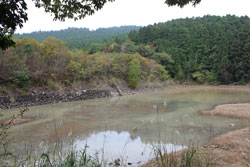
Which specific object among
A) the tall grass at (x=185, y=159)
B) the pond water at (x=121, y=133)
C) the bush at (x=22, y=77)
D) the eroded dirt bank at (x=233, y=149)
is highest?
the bush at (x=22, y=77)

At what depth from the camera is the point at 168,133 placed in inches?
381

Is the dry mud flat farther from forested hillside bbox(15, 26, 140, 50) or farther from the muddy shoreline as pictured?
forested hillside bbox(15, 26, 140, 50)

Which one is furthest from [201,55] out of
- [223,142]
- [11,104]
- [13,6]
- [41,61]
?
[13,6]

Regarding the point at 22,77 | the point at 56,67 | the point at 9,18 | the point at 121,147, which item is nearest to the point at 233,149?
the point at 121,147

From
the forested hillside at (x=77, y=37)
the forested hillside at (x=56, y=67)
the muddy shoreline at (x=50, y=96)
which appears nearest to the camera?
the muddy shoreline at (x=50, y=96)

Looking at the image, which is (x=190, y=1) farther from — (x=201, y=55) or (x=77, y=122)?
(x=201, y=55)

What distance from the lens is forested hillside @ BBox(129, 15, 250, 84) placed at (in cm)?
3847

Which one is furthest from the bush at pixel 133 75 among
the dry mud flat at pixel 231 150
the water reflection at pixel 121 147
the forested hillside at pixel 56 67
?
the dry mud flat at pixel 231 150

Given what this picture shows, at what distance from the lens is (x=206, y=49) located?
4469 centimetres

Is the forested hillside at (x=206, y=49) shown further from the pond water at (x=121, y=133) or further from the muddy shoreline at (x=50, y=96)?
A: the pond water at (x=121, y=133)

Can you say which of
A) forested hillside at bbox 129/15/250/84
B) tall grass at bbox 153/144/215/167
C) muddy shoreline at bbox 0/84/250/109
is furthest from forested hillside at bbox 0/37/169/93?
tall grass at bbox 153/144/215/167

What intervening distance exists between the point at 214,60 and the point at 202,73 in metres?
3.19

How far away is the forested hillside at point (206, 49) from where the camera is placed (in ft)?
126

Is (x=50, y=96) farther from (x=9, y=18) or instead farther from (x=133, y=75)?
(x=9, y=18)
